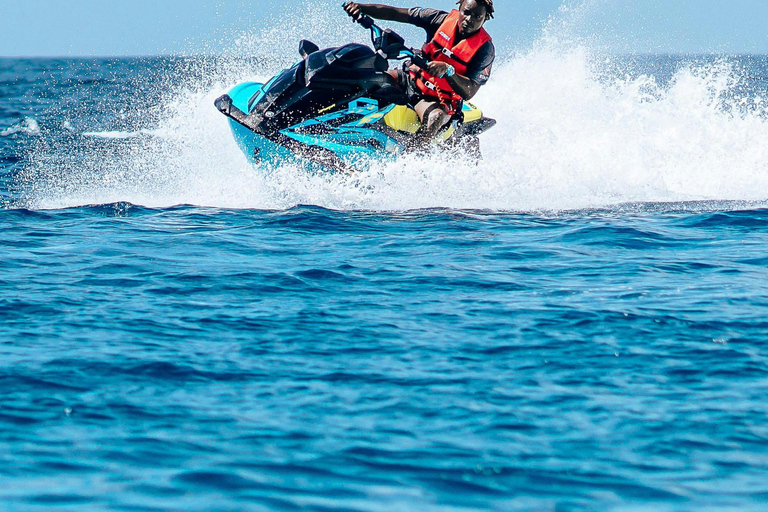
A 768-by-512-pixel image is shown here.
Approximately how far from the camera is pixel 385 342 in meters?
4.61

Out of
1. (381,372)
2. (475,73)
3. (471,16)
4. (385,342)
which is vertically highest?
(471,16)

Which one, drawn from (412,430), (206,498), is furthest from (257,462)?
(412,430)

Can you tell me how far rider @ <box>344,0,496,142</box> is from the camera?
8430 millimetres

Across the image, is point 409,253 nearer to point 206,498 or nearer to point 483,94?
point 206,498

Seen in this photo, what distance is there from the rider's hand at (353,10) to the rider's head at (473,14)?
3.00ft

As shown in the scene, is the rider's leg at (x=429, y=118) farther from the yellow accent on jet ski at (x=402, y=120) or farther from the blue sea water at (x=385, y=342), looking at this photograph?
the blue sea water at (x=385, y=342)

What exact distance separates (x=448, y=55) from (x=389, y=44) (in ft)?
2.74

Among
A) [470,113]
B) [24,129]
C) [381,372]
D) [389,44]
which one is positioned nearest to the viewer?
[381,372]

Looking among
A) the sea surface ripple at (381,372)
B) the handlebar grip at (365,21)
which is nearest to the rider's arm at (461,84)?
the handlebar grip at (365,21)

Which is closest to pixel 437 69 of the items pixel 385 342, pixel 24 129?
pixel 385 342

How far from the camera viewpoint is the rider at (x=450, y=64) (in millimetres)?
8430

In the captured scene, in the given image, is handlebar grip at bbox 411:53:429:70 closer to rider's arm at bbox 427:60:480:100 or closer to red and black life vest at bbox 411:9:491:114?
rider's arm at bbox 427:60:480:100

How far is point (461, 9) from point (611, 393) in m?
5.33

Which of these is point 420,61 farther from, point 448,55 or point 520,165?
point 520,165
